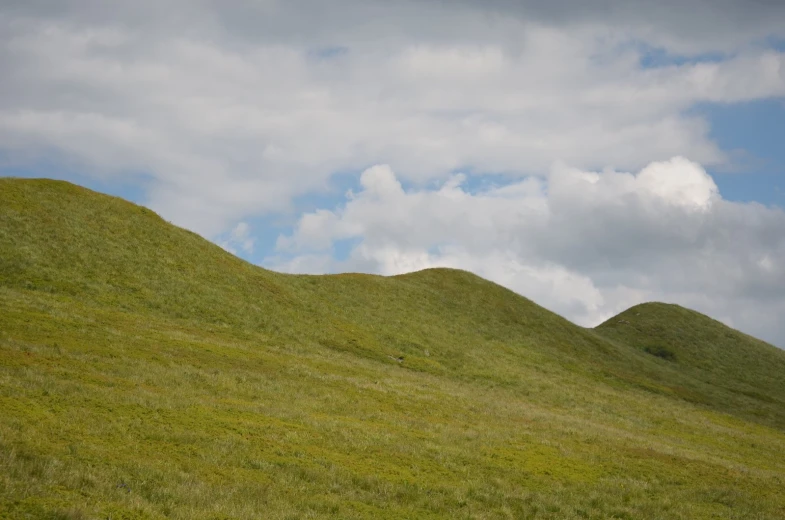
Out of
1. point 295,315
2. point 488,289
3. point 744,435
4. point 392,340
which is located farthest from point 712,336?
point 295,315

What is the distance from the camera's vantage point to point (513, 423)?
131ft

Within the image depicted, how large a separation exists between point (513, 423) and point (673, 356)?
272 ft

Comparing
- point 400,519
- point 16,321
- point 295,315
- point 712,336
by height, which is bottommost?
point 400,519

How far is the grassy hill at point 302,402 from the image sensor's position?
18.1 metres

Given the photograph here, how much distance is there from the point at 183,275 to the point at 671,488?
50.1 meters

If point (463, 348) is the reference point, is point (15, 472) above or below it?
below

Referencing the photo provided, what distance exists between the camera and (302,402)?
112ft

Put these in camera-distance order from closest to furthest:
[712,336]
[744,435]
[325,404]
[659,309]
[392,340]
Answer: [325,404], [744,435], [392,340], [712,336], [659,309]

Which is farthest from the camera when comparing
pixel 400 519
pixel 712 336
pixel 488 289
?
pixel 712 336

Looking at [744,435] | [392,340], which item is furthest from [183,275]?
[744,435]

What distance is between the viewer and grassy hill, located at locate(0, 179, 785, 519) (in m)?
18.1

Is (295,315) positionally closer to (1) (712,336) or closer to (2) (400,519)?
(2) (400,519)

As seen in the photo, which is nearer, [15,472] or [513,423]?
[15,472]

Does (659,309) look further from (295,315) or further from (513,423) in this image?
(513,423)
